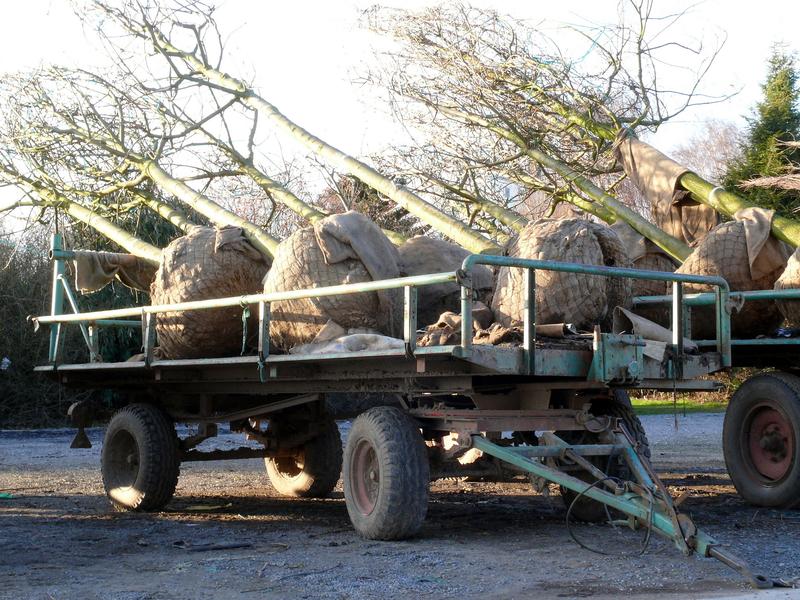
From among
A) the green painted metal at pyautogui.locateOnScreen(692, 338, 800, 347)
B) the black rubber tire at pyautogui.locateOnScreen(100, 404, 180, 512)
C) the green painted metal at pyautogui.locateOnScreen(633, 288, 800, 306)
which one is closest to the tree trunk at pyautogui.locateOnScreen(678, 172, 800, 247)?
the green painted metal at pyautogui.locateOnScreen(633, 288, 800, 306)

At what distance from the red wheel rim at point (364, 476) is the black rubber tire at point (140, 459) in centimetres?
257

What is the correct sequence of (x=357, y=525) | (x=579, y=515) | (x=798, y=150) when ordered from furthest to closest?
1. (x=798, y=150)
2. (x=579, y=515)
3. (x=357, y=525)

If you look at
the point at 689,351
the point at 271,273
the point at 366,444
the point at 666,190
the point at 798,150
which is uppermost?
the point at 798,150

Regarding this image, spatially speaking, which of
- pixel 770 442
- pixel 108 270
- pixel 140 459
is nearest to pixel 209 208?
pixel 108 270

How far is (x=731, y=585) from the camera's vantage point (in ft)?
18.6

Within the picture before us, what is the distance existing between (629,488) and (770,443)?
3011 mm

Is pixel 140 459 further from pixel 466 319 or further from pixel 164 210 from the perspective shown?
pixel 466 319

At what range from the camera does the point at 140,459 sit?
9.65 meters

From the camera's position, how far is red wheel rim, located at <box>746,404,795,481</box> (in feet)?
29.6

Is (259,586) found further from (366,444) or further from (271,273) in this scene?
(271,273)

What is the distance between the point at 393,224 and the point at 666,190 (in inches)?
188

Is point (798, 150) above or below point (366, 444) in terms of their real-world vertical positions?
above

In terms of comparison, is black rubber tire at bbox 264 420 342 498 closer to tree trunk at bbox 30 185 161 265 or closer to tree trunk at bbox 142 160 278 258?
tree trunk at bbox 142 160 278 258

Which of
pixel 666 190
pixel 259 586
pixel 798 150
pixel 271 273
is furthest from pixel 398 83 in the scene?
pixel 798 150
